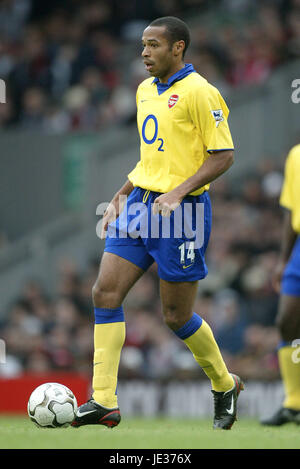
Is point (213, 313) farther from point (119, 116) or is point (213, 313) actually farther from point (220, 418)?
point (220, 418)

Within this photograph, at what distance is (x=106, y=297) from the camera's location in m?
6.16

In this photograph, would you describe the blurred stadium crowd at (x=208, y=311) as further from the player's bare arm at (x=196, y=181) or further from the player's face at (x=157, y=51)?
the player's face at (x=157, y=51)

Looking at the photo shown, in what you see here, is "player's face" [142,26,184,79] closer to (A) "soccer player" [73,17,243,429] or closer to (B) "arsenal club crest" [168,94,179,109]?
(A) "soccer player" [73,17,243,429]

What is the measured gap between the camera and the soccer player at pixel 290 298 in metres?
7.18

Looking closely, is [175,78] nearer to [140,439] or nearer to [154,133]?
[154,133]

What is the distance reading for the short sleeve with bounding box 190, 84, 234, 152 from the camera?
601 cm

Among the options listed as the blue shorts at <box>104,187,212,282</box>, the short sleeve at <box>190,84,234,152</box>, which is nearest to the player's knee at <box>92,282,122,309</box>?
the blue shorts at <box>104,187,212,282</box>

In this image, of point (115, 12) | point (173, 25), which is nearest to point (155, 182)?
point (173, 25)

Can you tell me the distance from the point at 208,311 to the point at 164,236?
245 inches

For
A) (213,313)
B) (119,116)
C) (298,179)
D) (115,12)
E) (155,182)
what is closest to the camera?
(155,182)

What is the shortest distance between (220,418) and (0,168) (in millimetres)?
10014

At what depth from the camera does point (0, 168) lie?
1580 centimetres

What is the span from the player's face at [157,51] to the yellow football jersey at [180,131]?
14 centimetres

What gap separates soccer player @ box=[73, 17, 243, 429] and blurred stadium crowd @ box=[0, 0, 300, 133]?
8.35m
